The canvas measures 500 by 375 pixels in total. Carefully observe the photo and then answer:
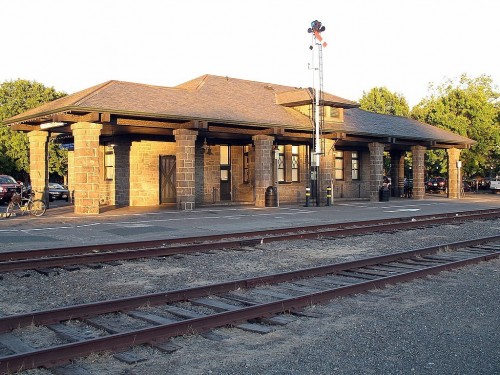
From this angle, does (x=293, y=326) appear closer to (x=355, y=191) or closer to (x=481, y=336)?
(x=481, y=336)

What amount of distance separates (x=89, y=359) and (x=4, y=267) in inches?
210

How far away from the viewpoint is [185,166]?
24391 mm

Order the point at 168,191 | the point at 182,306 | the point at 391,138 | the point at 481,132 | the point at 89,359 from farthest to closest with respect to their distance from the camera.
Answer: the point at 481,132 → the point at 391,138 → the point at 168,191 → the point at 182,306 → the point at 89,359

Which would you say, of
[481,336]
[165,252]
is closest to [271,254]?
[165,252]

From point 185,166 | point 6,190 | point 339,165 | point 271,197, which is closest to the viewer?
point 185,166

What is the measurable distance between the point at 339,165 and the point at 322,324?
99.2ft

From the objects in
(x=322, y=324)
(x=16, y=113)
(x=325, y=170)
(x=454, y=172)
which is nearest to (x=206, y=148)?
(x=325, y=170)

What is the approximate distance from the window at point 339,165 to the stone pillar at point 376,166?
3.23 meters

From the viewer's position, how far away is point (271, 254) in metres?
12.3

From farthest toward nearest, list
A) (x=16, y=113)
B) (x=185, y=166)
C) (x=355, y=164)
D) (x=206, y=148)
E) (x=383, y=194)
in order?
1. (x=16, y=113)
2. (x=355, y=164)
3. (x=383, y=194)
4. (x=206, y=148)
5. (x=185, y=166)

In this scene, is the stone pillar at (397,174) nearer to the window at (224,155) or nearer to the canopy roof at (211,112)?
the canopy roof at (211,112)

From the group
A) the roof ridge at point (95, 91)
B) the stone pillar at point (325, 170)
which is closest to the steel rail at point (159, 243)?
the roof ridge at point (95, 91)

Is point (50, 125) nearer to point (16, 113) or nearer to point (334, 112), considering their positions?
point (334, 112)

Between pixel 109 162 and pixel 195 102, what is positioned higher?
pixel 195 102
